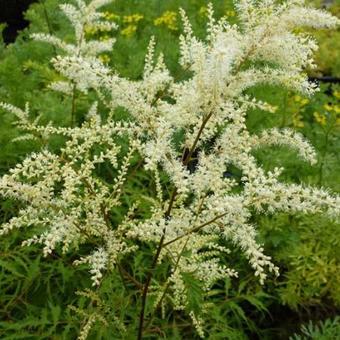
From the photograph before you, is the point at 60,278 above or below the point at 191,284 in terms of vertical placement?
below

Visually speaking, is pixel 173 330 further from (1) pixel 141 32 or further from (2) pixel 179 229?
(1) pixel 141 32

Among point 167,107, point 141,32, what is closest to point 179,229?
point 167,107

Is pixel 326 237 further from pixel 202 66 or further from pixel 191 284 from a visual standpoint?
pixel 202 66

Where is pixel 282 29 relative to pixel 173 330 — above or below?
above

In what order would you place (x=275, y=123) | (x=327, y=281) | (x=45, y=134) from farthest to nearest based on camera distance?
(x=275, y=123) → (x=327, y=281) → (x=45, y=134)

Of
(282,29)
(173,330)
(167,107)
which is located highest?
→ (282,29)

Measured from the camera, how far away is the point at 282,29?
107 inches

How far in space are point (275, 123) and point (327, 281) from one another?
2116 millimetres

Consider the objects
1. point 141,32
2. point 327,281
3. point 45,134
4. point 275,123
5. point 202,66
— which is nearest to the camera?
point 202,66

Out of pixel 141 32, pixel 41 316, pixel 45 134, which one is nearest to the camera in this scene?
pixel 41 316

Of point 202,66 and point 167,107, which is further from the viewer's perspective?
point 167,107

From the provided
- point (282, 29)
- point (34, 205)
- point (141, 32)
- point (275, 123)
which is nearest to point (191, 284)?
point (34, 205)

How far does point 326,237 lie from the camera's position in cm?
459

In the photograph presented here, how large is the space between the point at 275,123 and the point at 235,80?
348 cm
